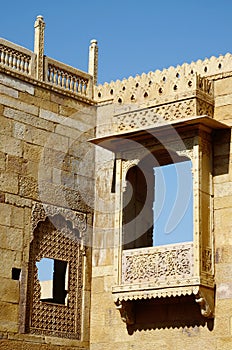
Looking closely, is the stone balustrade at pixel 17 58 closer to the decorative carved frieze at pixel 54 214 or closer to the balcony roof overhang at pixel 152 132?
the balcony roof overhang at pixel 152 132

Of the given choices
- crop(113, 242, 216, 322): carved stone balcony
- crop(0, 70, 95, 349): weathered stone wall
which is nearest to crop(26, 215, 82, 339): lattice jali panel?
crop(0, 70, 95, 349): weathered stone wall

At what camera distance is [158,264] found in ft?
35.9

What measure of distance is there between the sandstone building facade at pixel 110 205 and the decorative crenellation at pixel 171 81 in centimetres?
2

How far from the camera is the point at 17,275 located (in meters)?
11.0

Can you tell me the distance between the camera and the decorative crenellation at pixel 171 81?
11.1 meters

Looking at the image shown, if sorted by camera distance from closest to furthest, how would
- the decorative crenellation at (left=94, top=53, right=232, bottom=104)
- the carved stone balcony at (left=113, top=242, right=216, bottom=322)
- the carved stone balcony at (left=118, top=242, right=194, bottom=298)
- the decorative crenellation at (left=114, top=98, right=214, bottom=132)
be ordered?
the carved stone balcony at (left=113, top=242, right=216, bottom=322) < the carved stone balcony at (left=118, top=242, right=194, bottom=298) < the decorative crenellation at (left=114, top=98, right=214, bottom=132) < the decorative crenellation at (left=94, top=53, right=232, bottom=104)

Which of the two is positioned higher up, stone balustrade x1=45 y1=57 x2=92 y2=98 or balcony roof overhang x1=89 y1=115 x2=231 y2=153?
stone balustrade x1=45 y1=57 x2=92 y2=98

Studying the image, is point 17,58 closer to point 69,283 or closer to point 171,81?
point 171,81

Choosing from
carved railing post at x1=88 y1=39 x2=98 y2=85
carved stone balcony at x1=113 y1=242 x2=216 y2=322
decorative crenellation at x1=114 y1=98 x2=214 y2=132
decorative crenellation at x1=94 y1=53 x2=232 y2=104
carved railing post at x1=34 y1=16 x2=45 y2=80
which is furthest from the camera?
carved railing post at x1=88 y1=39 x2=98 y2=85

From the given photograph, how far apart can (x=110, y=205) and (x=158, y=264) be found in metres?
1.51

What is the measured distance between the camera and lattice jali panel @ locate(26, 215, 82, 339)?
11188mm

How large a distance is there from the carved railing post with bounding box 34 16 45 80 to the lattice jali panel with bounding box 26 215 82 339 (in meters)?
2.05

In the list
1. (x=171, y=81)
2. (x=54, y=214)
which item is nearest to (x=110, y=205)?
(x=54, y=214)

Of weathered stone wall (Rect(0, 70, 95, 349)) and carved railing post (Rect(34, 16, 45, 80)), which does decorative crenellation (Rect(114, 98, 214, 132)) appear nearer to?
weathered stone wall (Rect(0, 70, 95, 349))
